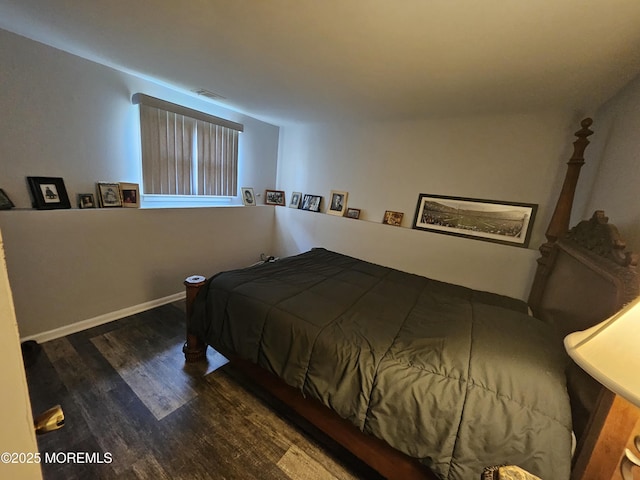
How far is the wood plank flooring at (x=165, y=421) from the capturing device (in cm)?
125

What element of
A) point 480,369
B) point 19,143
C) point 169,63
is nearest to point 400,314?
point 480,369

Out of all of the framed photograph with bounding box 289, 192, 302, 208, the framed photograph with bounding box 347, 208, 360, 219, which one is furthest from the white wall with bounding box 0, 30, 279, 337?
the framed photograph with bounding box 347, 208, 360, 219

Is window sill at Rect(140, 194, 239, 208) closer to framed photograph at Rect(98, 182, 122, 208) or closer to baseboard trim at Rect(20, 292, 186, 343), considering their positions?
framed photograph at Rect(98, 182, 122, 208)

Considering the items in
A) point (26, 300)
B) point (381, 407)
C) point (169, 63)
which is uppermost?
point (169, 63)

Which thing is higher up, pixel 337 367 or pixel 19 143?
pixel 19 143

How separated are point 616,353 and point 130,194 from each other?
311cm

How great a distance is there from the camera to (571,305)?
54.8 inches

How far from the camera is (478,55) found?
145 cm

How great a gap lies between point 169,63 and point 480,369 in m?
2.76

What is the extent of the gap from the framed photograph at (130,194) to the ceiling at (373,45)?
0.98 meters

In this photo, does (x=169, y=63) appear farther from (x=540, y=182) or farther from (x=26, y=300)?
(x=540, y=182)

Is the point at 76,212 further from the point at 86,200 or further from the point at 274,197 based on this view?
the point at 274,197

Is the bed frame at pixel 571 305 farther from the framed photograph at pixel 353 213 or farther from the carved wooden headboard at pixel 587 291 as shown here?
the framed photograph at pixel 353 213

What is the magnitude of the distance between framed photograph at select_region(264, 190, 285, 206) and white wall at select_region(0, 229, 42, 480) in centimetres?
348
